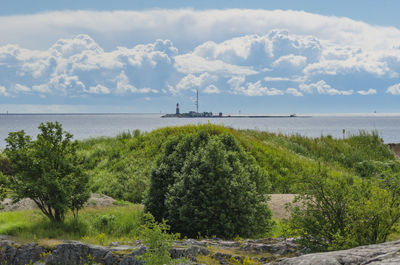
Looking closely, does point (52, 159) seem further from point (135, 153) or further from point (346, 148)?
point (346, 148)

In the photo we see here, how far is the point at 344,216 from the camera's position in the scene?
6.37 m

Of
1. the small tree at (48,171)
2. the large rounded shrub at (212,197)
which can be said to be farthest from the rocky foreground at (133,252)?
the small tree at (48,171)

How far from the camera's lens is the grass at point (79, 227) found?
26.0 feet

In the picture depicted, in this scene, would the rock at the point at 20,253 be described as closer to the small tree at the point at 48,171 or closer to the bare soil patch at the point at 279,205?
the small tree at the point at 48,171

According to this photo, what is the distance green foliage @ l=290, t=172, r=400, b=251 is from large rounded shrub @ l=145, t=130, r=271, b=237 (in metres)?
1.49

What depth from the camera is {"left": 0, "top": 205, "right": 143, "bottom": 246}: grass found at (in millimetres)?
7930

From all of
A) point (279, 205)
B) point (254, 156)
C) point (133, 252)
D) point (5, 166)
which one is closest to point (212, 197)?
point (133, 252)

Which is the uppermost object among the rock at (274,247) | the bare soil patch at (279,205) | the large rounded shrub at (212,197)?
the large rounded shrub at (212,197)

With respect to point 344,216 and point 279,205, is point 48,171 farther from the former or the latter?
point 279,205

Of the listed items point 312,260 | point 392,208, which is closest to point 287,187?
point 392,208

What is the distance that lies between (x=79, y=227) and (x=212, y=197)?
317 centimetres

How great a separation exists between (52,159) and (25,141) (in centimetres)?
93

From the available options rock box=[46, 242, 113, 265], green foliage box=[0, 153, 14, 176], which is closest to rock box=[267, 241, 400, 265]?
rock box=[46, 242, 113, 265]

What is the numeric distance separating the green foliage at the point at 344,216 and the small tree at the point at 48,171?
4.81m
